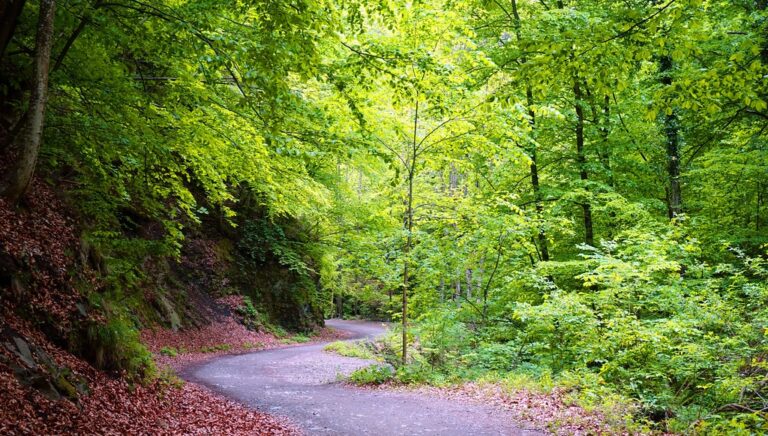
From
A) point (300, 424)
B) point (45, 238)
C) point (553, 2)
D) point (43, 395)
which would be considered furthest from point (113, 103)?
point (553, 2)

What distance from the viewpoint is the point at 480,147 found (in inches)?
441

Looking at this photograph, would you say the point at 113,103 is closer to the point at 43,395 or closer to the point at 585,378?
the point at 43,395

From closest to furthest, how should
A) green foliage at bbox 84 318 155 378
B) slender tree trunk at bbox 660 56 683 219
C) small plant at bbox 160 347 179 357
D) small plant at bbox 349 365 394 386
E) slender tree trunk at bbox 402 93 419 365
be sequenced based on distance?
green foliage at bbox 84 318 155 378, small plant at bbox 349 365 394 386, slender tree trunk at bbox 402 93 419 365, slender tree trunk at bbox 660 56 683 219, small plant at bbox 160 347 179 357

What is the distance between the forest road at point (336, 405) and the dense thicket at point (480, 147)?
183 cm

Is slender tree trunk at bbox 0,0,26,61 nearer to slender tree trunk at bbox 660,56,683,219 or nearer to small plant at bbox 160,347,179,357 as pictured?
small plant at bbox 160,347,179,357

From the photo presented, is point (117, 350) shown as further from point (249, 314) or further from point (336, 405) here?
point (249, 314)

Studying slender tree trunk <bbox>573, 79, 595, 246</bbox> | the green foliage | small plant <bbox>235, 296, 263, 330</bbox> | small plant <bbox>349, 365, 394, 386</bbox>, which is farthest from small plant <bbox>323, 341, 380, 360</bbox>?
slender tree trunk <bbox>573, 79, 595, 246</bbox>

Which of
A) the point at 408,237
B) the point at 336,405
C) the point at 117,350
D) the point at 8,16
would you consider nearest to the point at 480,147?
the point at 408,237

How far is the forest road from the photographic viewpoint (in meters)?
7.19

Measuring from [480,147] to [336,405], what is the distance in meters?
6.51

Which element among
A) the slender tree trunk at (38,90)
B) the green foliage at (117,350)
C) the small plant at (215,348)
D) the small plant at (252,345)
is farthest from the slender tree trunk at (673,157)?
the small plant at (252,345)

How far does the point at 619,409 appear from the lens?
23.3ft

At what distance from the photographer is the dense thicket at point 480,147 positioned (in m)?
5.17

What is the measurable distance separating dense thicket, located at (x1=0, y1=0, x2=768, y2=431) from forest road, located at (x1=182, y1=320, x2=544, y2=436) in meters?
1.83
